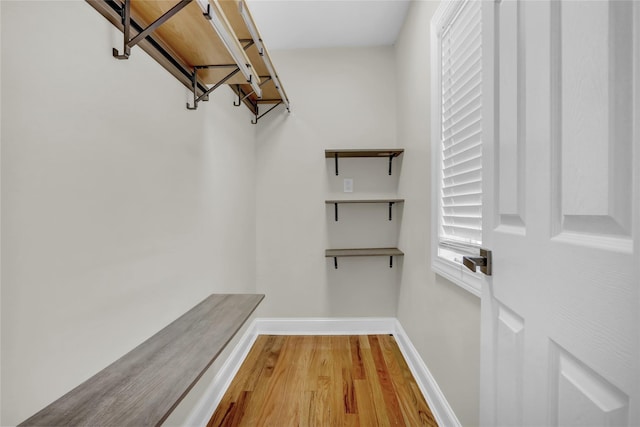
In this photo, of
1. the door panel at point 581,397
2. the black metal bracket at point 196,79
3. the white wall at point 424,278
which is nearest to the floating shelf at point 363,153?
the white wall at point 424,278

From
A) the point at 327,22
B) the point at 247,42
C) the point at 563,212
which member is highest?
the point at 327,22

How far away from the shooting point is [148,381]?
0.87m

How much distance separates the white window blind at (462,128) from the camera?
1.33 m

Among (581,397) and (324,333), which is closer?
(581,397)

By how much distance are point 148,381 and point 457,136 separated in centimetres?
159

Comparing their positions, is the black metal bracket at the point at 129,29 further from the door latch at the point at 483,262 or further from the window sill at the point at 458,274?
the window sill at the point at 458,274

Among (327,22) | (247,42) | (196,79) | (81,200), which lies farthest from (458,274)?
(327,22)

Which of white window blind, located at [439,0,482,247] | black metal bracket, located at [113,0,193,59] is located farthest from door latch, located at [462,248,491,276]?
black metal bracket, located at [113,0,193,59]

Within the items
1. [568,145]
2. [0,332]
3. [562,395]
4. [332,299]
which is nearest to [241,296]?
[0,332]

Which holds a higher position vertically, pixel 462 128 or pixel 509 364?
pixel 462 128

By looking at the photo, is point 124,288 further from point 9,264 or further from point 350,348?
point 350,348

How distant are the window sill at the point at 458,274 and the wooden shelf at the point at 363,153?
1.06m

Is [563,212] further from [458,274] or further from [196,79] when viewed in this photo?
[196,79]

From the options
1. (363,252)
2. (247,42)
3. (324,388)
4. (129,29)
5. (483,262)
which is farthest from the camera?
(363,252)
